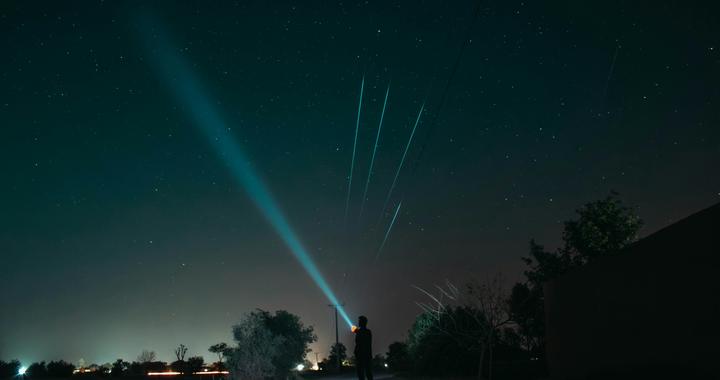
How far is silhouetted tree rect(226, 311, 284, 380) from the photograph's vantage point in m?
34.9

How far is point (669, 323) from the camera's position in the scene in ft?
41.7

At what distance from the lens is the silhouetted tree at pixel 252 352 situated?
1374 inches

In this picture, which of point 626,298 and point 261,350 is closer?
point 626,298

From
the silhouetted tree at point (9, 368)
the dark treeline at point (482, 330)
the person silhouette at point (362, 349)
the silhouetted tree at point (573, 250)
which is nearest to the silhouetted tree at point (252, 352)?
the dark treeline at point (482, 330)

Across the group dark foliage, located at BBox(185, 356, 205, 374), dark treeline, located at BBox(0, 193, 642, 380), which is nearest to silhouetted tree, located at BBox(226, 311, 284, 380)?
dark treeline, located at BBox(0, 193, 642, 380)

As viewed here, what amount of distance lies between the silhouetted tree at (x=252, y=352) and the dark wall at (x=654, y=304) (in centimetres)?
2081

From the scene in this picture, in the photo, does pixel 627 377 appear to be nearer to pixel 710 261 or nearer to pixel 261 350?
pixel 710 261

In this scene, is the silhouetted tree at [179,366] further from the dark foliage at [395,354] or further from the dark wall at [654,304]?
the dark wall at [654,304]

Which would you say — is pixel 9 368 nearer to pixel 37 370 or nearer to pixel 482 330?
pixel 37 370

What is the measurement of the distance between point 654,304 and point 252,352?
1074 inches

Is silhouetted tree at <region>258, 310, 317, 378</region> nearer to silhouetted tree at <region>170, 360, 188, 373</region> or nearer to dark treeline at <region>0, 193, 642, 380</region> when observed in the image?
dark treeline at <region>0, 193, 642, 380</region>

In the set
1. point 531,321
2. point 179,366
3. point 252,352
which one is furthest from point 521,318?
point 179,366

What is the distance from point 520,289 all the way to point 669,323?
1182 inches

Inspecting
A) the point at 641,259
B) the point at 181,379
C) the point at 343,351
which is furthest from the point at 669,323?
the point at 343,351
